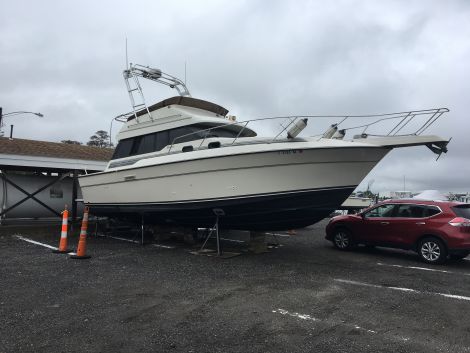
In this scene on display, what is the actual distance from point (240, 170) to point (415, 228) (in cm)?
414

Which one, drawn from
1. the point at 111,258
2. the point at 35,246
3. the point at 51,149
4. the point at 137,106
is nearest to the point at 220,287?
the point at 111,258

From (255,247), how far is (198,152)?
8.76 feet

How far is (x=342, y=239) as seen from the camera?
10203mm

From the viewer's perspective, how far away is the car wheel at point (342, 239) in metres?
10.1

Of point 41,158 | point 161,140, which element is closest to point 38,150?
point 41,158

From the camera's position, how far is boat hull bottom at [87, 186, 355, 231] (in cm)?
792

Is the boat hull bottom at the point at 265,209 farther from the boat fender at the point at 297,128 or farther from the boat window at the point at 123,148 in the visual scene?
the boat window at the point at 123,148

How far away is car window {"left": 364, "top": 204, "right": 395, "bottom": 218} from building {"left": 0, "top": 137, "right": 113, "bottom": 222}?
9.36 meters

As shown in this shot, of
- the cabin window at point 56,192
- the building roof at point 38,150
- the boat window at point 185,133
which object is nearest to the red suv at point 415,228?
the boat window at point 185,133

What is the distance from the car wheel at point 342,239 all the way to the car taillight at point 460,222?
2.51 m

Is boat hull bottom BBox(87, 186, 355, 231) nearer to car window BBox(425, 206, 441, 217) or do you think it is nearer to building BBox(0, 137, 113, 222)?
car window BBox(425, 206, 441, 217)

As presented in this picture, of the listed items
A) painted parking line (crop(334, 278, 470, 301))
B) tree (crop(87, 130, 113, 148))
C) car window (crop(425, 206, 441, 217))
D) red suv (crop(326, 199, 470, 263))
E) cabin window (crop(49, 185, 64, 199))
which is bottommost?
painted parking line (crop(334, 278, 470, 301))

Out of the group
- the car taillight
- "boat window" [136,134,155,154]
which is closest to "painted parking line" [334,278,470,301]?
the car taillight

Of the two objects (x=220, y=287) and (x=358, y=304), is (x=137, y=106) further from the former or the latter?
(x=358, y=304)
